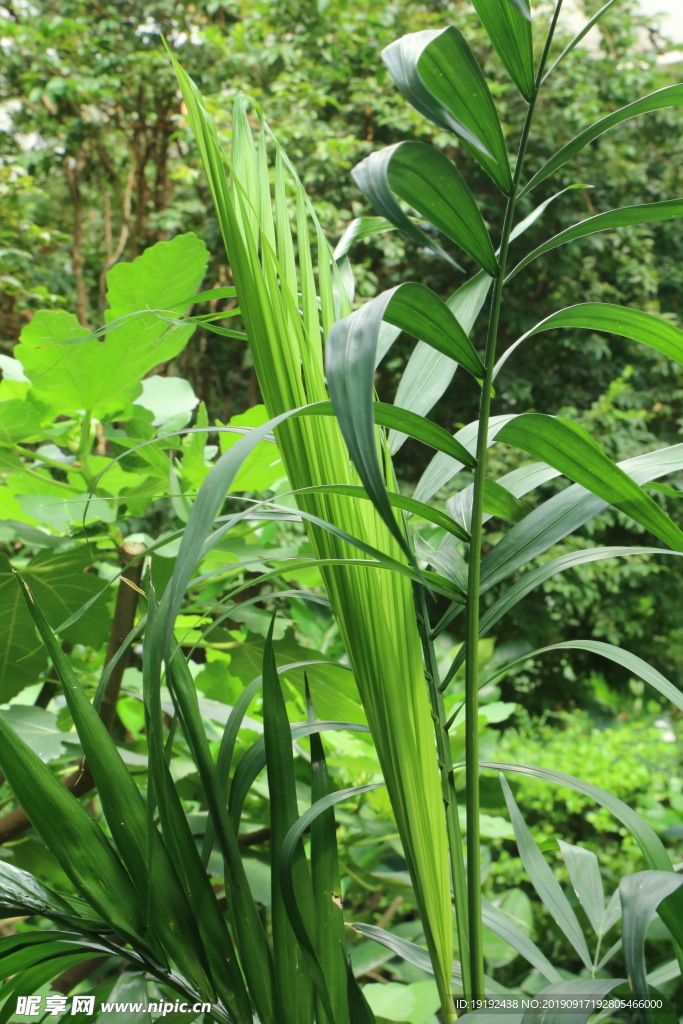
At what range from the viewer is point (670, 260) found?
129 inches

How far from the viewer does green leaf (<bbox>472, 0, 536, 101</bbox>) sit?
0.31 m

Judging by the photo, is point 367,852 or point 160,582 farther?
point 367,852

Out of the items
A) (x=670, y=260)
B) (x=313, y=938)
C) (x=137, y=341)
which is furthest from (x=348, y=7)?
(x=313, y=938)

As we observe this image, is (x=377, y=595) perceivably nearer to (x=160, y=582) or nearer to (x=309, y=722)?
(x=309, y=722)

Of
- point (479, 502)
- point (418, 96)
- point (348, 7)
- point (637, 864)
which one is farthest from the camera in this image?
point (348, 7)

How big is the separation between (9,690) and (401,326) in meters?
0.41

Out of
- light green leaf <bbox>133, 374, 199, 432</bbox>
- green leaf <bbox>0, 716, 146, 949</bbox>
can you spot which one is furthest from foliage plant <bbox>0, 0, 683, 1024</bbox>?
light green leaf <bbox>133, 374, 199, 432</bbox>

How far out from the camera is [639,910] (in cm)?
25

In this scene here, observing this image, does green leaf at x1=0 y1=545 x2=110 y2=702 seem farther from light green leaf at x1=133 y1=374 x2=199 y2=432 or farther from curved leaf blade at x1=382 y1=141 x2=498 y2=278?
curved leaf blade at x1=382 y1=141 x2=498 y2=278

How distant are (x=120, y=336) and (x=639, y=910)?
48cm

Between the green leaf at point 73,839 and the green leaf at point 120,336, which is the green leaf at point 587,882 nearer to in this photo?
the green leaf at point 73,839

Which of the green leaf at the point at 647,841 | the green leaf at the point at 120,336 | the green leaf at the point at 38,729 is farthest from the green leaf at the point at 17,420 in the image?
the green leaf at the point at 647,841

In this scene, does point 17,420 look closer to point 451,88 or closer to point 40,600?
point 40,600

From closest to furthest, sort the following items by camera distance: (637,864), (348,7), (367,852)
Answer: (367,852) → (637,864) → (348,7)
